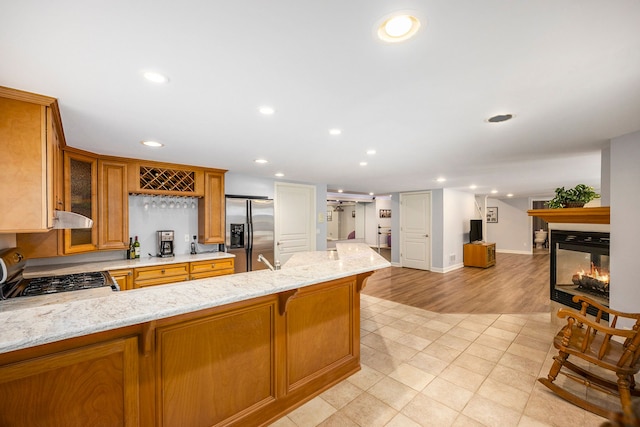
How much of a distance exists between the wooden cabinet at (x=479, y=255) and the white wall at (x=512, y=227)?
296 cm

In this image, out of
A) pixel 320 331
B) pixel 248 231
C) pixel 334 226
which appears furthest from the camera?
pixel 334 226

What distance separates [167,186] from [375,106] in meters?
3.32

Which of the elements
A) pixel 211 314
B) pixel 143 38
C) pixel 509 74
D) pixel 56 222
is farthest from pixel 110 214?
pixel 509 74

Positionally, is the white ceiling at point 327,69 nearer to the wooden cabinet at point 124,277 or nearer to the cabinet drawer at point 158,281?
the wooden cabinet at point 124,277

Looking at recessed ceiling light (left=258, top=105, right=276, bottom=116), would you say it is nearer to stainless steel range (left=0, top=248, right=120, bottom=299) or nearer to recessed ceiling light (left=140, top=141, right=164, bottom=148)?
recessed ceiling light (left=140, top=141, right=164, bottom=148)

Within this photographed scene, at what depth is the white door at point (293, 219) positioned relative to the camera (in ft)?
17.8

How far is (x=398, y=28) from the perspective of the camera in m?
1.14

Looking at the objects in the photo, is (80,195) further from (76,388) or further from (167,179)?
(76,388)

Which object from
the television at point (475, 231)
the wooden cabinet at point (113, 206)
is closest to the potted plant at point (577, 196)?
the television at point (475, 231)

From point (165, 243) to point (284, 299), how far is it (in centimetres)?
291

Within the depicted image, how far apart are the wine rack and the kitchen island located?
270 centimetres

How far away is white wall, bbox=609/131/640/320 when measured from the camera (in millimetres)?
2527

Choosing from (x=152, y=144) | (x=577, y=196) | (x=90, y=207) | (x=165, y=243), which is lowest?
(x=165, y=243)

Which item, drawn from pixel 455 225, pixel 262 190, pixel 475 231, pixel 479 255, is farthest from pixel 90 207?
pixel 475 231
